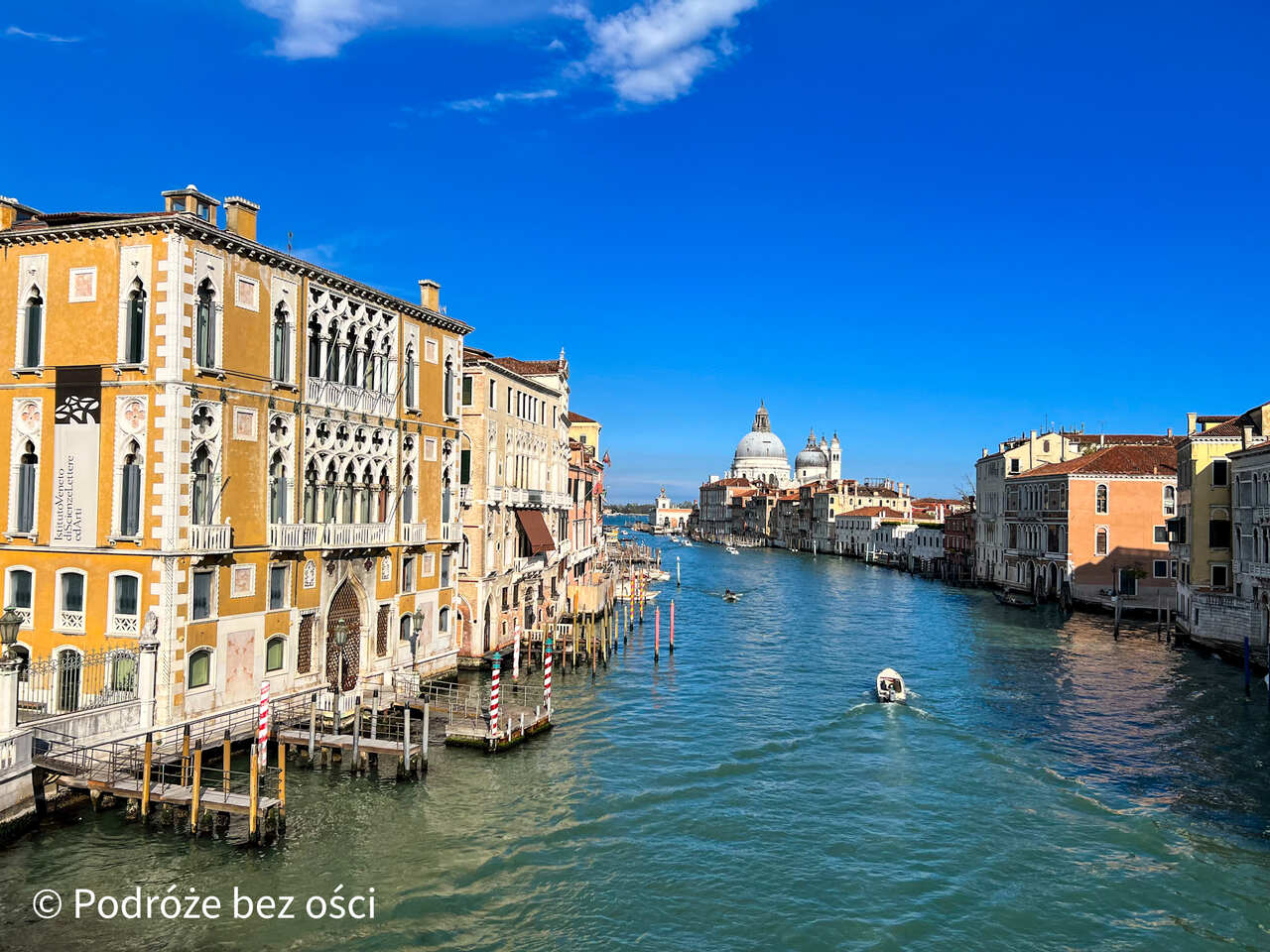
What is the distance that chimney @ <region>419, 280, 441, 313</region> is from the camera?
26.7 m

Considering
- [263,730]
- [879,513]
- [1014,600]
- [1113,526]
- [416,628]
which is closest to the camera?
[263,730]

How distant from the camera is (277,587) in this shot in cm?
2020

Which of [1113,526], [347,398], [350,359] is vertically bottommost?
[1113,526]

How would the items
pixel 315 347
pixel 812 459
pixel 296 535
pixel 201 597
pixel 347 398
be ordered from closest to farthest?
pixel 201 597, pixel 296 535, pixel 315 347, pixel 347 398, pixel 812 459

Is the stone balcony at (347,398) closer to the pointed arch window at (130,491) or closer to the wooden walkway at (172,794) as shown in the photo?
the pointed arch window at (130,491)

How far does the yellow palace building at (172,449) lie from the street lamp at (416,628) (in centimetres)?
344

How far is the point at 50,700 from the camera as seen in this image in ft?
57.7

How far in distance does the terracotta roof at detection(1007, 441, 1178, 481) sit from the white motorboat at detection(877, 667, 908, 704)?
101 ft

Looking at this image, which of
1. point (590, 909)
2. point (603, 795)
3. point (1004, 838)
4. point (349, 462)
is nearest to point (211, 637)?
point (349, 462)

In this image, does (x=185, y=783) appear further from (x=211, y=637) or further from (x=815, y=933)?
(x=815, y=933)

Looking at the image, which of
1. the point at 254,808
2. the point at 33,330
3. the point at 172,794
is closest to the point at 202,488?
the point at 33,330

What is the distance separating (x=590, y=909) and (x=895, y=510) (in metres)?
103

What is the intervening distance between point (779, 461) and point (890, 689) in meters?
166

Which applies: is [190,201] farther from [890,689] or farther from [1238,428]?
[1238,428]
